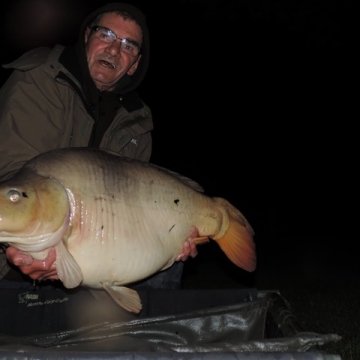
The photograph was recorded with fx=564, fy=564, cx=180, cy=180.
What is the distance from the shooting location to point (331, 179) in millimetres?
9570

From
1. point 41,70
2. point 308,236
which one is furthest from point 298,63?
point 41,70

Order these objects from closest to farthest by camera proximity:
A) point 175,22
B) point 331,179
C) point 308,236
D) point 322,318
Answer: point 322,318 → point 308,236 → point 331,179 → point 175,22

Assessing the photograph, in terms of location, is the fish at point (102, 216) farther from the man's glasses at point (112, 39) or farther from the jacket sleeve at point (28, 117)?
the man's glasses at point (112, 39)

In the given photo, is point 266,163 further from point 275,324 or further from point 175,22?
point 175,22

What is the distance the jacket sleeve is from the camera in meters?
1.87

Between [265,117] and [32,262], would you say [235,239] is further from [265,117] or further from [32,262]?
[265,117]

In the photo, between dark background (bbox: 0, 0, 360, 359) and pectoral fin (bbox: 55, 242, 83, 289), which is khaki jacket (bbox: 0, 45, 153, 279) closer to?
pectoral fin (bbox: 55, 242, 83, 289)

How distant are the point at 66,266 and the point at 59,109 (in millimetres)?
761

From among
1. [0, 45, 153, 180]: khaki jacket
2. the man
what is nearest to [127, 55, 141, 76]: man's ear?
the man

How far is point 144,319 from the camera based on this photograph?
6.48 feet

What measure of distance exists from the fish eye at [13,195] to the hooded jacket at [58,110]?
388 millimetres

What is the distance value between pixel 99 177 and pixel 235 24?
70.7 feet

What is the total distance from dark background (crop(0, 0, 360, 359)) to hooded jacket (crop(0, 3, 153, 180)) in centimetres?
170

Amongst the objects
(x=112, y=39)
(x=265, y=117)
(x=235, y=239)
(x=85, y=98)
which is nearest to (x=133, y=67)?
(x=112, y=39)
